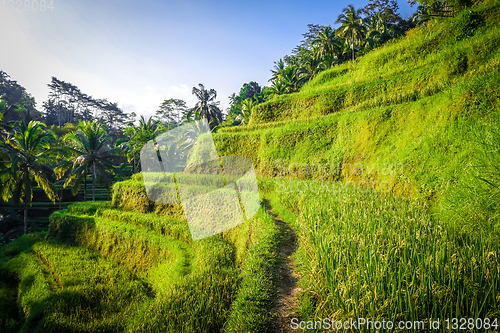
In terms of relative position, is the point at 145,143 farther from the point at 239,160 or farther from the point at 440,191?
the point at 440,191

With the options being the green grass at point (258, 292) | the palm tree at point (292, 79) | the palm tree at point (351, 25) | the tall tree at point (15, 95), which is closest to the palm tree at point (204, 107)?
the palm tree at point (292, 79)

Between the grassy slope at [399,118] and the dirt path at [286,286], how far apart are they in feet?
10.7

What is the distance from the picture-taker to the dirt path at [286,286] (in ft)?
8.84

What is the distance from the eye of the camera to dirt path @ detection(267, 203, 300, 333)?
2695mm

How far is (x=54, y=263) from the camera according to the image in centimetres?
866

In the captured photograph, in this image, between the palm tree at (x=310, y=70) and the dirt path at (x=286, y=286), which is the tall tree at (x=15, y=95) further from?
the dirt path at (x=286, y=286)

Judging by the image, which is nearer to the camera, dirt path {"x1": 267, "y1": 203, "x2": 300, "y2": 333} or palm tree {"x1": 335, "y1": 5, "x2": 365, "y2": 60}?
dirt path {"x1": 267, "y1": 203, "x2": 300, "y2": 333}

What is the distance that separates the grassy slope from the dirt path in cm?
326

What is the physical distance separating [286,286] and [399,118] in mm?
6588

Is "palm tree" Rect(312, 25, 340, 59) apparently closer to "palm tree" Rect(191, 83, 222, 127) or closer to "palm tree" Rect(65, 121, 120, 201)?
"palm tree" Rect(191, 83, 222, 127)

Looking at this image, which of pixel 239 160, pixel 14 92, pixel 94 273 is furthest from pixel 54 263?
pixel 14 92

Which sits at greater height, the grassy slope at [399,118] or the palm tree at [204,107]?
the palm tree at [204,107]

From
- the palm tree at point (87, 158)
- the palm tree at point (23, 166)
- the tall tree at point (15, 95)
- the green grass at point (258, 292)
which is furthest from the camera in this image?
the tall tree at point (15, 95)

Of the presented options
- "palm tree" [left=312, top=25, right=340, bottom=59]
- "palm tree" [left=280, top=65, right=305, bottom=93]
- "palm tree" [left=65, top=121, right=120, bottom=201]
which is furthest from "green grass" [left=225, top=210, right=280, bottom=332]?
"palm tree" [left=312, top=25, right=340, bottom=59]
